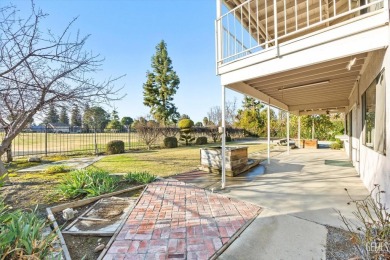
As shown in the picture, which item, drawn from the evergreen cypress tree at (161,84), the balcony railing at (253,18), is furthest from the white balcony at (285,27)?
the evergreen cypress tree at (161,84)

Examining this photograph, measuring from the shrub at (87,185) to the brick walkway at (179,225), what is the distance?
1.05m

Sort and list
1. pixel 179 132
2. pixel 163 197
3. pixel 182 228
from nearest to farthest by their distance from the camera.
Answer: pixel 182 228 → pixel 163 197 → pixel 179 132

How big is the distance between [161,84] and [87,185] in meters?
24.0

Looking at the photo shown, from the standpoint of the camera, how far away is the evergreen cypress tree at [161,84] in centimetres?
2712

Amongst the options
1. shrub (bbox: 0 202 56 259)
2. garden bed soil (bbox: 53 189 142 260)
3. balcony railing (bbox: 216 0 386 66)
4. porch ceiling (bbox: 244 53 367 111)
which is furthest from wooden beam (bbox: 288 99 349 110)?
shrub (bbox: 0 202 56 259)

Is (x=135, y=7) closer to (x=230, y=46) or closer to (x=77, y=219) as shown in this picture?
(x=230, y=46)

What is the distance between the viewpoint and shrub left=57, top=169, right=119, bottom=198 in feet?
15.0

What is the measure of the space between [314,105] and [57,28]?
36.8 ft

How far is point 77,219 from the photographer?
3441mm

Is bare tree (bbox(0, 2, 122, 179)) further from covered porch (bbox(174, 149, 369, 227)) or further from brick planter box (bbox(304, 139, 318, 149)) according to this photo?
brick planter box (bbox(304, 139, 318, 149))

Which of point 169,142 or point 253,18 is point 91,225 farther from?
point 169,142

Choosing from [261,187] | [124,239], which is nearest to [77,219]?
[124,239]

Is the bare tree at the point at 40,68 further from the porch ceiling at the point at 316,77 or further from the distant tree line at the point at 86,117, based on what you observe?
the porch ceiling at the point at 316,77

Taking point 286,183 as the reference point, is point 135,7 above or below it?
above
